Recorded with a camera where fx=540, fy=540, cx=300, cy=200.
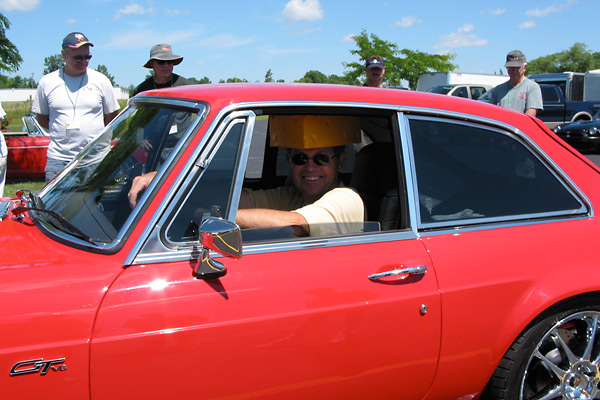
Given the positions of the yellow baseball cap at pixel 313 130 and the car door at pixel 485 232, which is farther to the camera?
the yellow baseball cap at pixel 313 130

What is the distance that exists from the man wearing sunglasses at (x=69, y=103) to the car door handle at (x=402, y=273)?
3.42 m

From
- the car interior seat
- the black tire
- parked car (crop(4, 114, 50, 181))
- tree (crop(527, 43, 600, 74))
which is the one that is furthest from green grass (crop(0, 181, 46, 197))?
tree (crop(527, 43, 600, 74))

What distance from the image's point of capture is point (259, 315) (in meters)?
1.88

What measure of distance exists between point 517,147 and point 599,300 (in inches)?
31.4

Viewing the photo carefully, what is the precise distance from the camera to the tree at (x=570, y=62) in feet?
313

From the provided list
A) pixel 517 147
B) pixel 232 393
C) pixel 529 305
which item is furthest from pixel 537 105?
pixel 232 393

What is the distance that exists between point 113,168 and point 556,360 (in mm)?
2219

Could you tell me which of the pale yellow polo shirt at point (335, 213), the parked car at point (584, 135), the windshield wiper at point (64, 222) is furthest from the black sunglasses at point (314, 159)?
the parked car at point (584, 135)

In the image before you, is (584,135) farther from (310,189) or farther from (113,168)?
(113,168)

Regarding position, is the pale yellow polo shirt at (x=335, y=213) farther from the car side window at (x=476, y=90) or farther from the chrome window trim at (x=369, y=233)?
the car side window at (x=476, y=90)

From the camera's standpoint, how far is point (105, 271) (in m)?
1.82

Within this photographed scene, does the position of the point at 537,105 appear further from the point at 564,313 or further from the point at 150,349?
the point at 150,349

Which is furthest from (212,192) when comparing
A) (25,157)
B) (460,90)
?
(460,90)

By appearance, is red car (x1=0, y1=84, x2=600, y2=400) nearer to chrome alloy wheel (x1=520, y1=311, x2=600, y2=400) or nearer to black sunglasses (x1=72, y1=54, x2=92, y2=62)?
chrome alloy wheel (x1=520, y1=311, x2=600, y2=400)
